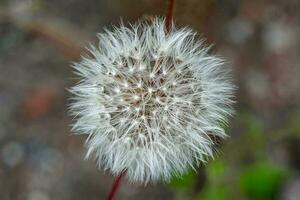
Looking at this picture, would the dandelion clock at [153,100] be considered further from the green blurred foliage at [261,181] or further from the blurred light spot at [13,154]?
the blurred light spot at [13,154]

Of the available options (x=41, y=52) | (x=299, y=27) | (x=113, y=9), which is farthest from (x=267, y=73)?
(x=41, y=52)

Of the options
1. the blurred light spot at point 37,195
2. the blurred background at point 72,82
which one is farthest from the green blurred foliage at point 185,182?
the blurred light spot at point 37,195

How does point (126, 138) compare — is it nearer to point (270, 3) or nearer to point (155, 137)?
point (155, 137)

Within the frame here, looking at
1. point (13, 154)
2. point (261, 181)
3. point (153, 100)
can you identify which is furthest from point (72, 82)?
point (153, 100)

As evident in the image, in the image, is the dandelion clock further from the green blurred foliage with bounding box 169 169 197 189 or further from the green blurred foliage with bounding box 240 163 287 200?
the green blurred foliage with bounding box 240 163 287 200

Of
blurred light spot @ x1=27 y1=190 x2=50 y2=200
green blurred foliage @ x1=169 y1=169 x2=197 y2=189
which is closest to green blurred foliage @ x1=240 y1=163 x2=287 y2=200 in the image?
green blurred foliage @ x1=169 y1=169 x2=197 y2=189

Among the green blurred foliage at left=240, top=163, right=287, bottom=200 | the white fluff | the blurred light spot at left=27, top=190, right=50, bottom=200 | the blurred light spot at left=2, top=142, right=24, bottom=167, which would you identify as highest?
the green blurred foliage at left=240, top=163, right=287, bottom=200

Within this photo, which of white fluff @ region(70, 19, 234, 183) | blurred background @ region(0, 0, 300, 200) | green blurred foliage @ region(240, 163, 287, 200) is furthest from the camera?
blurred background @ region(0, 0, 300, 200)
